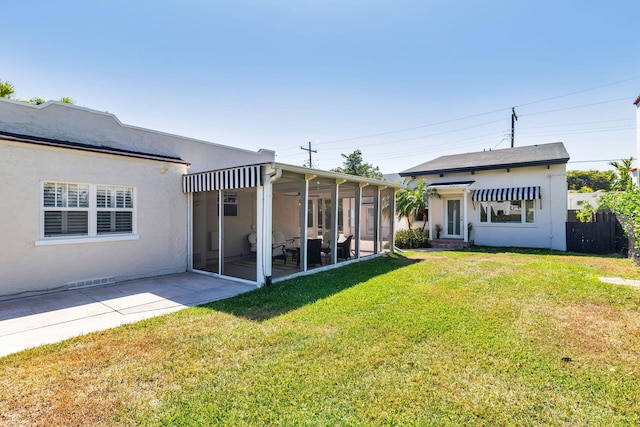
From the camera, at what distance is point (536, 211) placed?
658 inches

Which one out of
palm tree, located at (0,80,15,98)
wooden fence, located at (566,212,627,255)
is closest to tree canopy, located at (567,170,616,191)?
wooden fence, located at (566,212,627,255)

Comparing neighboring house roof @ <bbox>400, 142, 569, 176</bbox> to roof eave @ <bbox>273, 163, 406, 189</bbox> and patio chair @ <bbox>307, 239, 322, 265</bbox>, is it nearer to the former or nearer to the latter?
roof eave @ <bbox>273, 163, 406, 189</bbox>

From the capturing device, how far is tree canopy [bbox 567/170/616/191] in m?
54.9

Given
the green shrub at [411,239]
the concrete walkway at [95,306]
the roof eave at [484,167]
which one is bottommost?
the concrete walkway at [95,306]

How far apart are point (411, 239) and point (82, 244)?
15111 mm

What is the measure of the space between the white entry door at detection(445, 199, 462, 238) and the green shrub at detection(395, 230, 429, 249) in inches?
75.4

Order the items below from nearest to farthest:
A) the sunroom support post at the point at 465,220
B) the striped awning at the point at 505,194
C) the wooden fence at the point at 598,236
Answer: the wooden fence at the point at 598,236 → the striped awning at the point at 505,194 → the sunroom support post at the point at 465,220

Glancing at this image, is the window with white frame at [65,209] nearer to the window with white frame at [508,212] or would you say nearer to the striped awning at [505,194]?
the striped awning at [505,194]

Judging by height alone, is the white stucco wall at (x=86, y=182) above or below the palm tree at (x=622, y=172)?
below

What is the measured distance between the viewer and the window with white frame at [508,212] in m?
17.0

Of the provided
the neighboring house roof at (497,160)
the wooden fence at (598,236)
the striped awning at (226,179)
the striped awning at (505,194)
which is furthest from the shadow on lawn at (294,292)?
the wooden fence at (598,236)

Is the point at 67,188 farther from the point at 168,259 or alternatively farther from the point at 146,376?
the point at 146,376

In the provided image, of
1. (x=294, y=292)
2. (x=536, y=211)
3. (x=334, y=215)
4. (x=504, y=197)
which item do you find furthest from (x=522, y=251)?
(x=294, y=292)

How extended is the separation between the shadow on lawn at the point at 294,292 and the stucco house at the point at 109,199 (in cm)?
74
